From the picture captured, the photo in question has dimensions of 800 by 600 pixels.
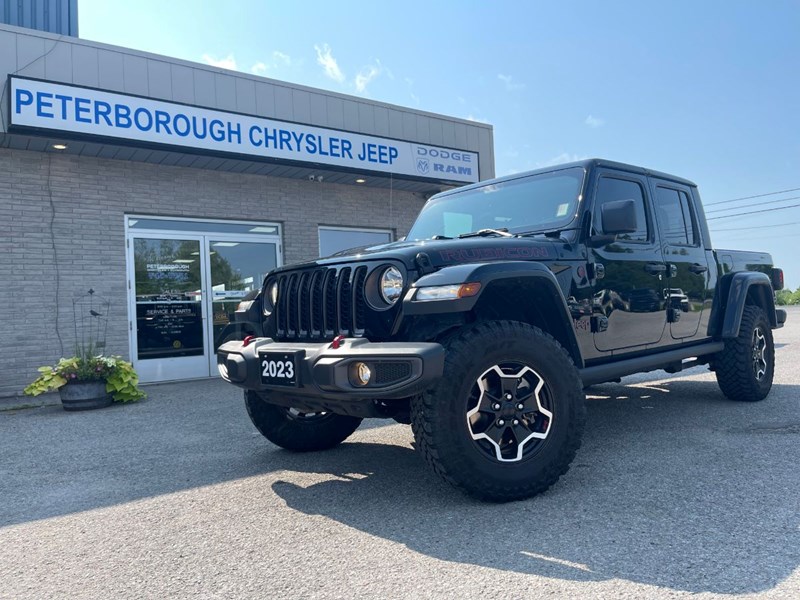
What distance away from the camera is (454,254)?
332 cm

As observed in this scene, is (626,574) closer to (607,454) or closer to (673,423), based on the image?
(607,454)

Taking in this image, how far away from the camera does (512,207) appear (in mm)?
4445

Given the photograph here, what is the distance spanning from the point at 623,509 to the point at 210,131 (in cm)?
763

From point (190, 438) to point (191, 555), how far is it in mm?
2673

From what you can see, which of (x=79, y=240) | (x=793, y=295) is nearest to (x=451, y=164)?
(x=79, y=240)


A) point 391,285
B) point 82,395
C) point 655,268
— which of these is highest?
point 655,268

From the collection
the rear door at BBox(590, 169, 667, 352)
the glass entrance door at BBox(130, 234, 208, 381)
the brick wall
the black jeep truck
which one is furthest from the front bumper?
the glass entrance door at BBox(130, 234, 208, 381)

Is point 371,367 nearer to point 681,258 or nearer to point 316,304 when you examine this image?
point 316,304

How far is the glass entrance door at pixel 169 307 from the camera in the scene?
29.7ft

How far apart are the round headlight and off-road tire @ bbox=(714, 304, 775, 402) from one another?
3.63m

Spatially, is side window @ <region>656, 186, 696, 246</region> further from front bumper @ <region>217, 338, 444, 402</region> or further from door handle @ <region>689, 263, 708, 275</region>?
front bumper @ <region>217, 338, 444, 402</region>

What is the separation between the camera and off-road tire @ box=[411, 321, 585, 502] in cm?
295

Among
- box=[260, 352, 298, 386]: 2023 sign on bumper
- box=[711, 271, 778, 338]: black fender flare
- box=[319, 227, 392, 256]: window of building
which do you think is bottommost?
box=[260, 352, 298, 386]: 2023 sign on bumper

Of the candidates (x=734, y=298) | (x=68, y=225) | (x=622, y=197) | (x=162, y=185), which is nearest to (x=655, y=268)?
(x=622, y=197)
